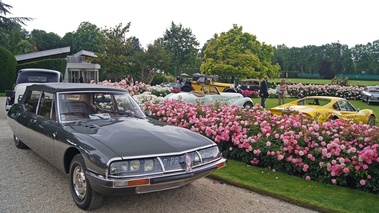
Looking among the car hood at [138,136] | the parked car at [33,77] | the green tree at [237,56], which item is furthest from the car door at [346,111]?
the green tree at [237,56]

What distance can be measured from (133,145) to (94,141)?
0.49 meters

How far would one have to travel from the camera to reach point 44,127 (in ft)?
15.6

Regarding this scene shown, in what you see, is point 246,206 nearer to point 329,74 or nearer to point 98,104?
point 98,104

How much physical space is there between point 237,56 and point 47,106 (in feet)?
106

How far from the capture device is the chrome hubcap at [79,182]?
3859mm

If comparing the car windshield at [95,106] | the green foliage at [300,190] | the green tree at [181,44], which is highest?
the green tree at [181,44]

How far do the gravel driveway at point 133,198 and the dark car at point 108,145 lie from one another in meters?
0.37

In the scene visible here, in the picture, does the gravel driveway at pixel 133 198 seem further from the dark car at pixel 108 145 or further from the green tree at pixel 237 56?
the green tree at pixel 237 56

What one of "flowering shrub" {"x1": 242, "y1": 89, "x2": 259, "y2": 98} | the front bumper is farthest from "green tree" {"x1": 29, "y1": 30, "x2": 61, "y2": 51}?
the front bumper

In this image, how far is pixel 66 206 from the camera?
13.0 feet

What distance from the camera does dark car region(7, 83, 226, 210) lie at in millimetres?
3396

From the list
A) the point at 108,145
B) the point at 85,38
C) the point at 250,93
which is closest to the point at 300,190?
the point at 108,145

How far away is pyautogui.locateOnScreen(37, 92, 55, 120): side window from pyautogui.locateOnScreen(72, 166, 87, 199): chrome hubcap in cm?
113

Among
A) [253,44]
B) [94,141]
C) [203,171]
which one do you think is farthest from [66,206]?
[253,44]
